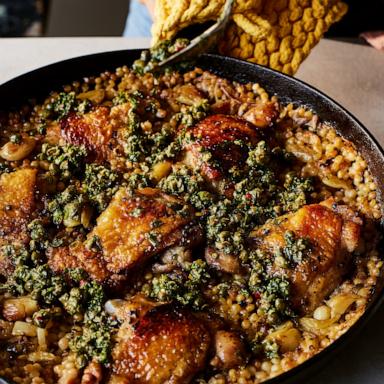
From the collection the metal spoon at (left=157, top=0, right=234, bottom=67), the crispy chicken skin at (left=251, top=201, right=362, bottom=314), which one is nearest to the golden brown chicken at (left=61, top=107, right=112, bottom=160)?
the metal spoon at (left=157, top=0, right=234, bottom=67)

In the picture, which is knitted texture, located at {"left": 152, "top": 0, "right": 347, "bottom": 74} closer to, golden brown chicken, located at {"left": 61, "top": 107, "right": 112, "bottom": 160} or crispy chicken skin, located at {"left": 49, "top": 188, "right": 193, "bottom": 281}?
golden brown chicken, located at {"left": 61, "top": 107, "right": 112, "bottom": 160}

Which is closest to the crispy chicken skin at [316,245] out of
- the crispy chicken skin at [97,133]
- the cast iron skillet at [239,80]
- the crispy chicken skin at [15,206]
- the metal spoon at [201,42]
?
the cast iron skillet at [239,80]

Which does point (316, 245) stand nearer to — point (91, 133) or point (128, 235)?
point (128, 235)

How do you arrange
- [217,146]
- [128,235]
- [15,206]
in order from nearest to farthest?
[128,235] → [15,206] → [217,146]

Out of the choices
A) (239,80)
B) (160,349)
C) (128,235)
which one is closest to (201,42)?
(239,80)

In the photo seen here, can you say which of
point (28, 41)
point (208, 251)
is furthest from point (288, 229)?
point (28, 41)

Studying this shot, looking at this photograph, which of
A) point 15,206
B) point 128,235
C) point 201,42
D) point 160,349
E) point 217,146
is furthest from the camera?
point 201,42
